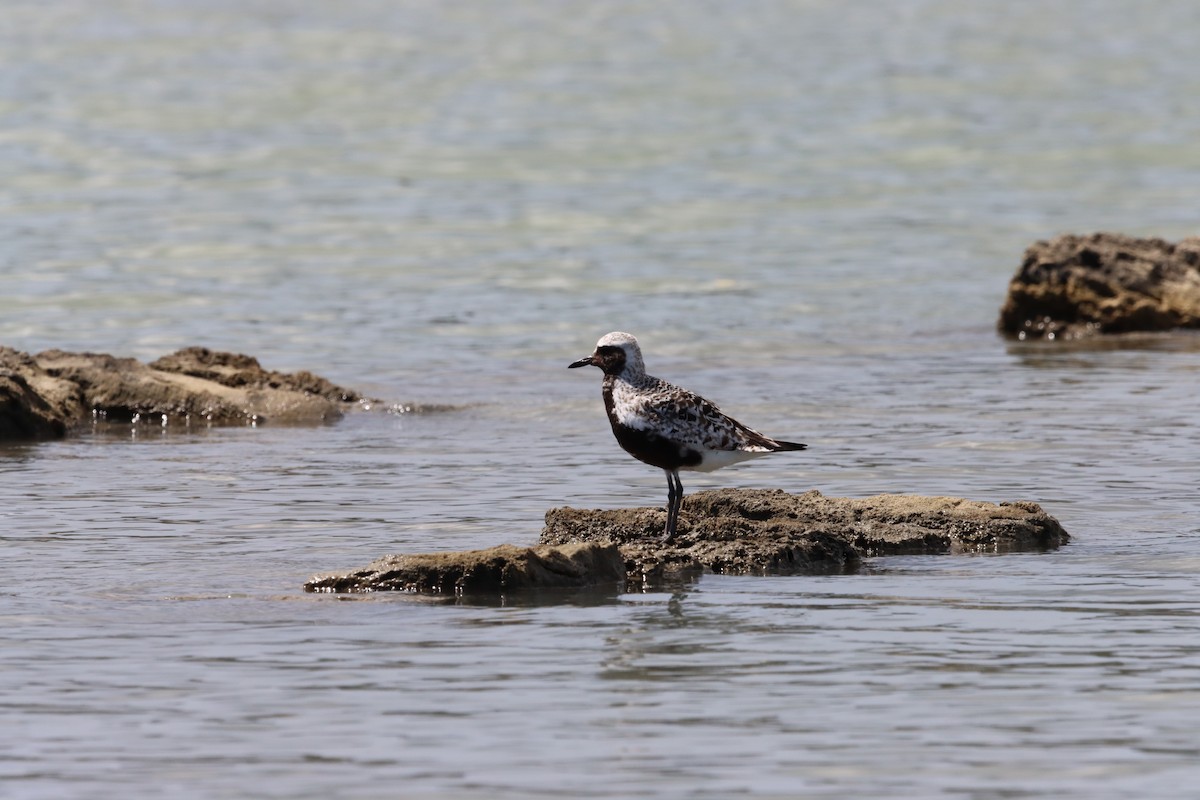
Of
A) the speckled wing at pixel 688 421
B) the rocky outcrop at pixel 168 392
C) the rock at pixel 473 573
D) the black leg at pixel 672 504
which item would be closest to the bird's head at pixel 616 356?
the speckled wing at pixel 688 421

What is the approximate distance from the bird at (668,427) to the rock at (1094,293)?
11342 millimetres

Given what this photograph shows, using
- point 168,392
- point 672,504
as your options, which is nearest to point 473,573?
point 672,504

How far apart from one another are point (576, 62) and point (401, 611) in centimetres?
4457

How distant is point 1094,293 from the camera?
21781 mm

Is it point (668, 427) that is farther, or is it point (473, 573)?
point (668, 427)

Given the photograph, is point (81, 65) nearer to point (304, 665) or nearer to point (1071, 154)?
point (1071, 154)

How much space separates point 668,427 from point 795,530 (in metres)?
0.84

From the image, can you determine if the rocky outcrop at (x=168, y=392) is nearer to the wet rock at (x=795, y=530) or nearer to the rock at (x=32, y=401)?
the rock at (x=32, y=401)

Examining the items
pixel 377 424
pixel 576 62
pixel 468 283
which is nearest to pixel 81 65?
pixel 576 62

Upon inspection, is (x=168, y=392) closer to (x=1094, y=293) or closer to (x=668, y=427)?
(x=668, y=427)

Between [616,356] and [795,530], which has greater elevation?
[616,356]

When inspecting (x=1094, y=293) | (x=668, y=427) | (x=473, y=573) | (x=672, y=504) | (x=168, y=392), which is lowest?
(x=473, y=573)

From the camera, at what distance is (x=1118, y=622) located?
9383 millimetres

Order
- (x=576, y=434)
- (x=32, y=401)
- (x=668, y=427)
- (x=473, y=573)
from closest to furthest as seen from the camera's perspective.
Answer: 1. (x=473, y=573)
2. (x=668, y=427)
3. (x=32, y=401)
4. (x=576, y=434)
